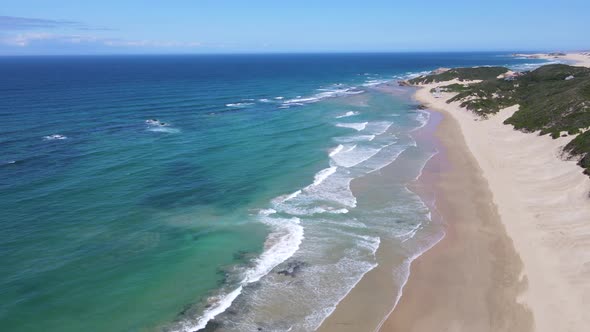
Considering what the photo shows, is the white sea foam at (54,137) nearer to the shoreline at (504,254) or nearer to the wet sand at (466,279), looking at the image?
the shoreline at (504,254)

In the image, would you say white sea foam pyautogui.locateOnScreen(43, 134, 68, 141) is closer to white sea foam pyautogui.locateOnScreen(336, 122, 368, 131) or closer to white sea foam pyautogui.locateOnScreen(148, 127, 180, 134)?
white sea foam pyautogui.locateOnScreen(148, 127, 180, 134)

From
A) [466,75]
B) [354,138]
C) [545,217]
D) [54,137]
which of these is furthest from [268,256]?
[466,75]

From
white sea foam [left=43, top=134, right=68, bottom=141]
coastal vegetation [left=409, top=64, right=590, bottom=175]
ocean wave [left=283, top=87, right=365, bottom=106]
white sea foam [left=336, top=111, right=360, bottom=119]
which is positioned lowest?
white sea foam [left=336, top=111, right=360, bottom=119]

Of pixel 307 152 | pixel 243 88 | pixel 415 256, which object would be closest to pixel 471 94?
pixel 307 152

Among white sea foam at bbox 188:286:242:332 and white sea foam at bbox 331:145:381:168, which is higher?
white sea foam at bbox 331:145:381:168

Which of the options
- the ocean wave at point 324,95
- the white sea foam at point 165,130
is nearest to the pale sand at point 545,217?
the white sea foam at point 165,130

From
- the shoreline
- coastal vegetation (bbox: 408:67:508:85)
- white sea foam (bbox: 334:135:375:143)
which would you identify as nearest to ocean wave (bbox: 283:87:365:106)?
coastal vegetation (bbox: 408:67:508:85)

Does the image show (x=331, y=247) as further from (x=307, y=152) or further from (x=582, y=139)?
(x=582, y=139)

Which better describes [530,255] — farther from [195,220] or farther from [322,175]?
[195,220]
